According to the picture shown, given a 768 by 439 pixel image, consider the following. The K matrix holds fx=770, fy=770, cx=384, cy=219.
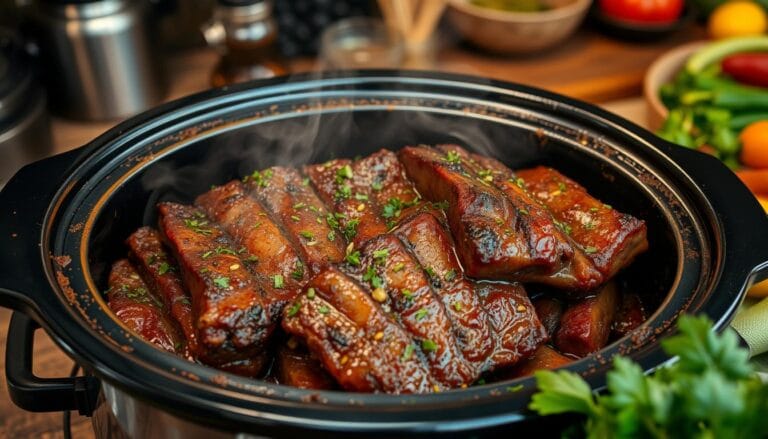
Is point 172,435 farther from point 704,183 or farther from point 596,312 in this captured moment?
point 704,183

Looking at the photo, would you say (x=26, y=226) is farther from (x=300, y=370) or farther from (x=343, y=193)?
(x=343, y=193)

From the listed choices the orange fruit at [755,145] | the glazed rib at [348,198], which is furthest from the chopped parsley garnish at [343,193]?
the orange fruit at [755,145]

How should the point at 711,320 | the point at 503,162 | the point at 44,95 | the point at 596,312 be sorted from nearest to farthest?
the point at 711,320, the point at 596,312, the point at 503,162, the point at 44,95

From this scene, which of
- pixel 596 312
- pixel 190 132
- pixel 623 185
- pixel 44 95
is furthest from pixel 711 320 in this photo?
pixel 44 95

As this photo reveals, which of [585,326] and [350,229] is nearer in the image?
[585,326]

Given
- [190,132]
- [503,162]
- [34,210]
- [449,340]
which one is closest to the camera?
[449,340]

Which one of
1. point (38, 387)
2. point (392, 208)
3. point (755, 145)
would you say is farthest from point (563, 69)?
point (38, 387)

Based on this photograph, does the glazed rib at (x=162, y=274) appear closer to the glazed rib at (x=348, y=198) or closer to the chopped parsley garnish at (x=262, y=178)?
the chopped parsley garnish at (x=262, y=178)
